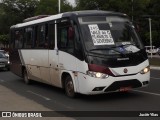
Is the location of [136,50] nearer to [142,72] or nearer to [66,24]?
[142,72]

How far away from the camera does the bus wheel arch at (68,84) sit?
1204 centimetres

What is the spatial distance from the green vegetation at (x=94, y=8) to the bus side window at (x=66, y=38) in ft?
114

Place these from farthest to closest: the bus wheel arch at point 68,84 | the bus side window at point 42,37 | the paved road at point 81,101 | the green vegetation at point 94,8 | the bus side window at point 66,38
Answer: the green vegetation at point 94,8 < the bus side window at point 42,37 < the bus wheel arch at point 68,84 < the bus side window at point 66,38 < the paved road at point 81,101

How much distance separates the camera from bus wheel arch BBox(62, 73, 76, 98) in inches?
474

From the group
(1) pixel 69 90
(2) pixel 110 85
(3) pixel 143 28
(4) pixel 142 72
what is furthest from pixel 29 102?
(3) pixel 143 28

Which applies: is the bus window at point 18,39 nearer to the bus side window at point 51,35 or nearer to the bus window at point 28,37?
the bus window at point 28,37

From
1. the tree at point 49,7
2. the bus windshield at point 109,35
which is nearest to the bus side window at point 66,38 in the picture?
the bus windshield at point 109,35

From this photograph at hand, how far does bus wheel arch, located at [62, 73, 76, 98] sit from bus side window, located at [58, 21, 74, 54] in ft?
2.85

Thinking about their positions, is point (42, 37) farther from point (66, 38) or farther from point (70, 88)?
point (70, 88)

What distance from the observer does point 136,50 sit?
11453mm

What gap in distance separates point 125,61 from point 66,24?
245 cm

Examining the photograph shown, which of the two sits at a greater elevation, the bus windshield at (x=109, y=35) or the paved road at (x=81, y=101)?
the bus windshield at (x=109, y=35)

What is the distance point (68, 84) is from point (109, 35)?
2120 millimetres

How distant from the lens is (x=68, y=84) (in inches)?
482
